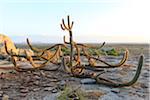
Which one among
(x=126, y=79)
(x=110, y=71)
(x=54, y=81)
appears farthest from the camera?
(x=110, y=71)

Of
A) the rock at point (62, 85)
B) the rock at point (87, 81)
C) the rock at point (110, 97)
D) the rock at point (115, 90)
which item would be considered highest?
the rock at point (87, 81)

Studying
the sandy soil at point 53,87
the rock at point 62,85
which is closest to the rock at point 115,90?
the sandy soil at point 53,87

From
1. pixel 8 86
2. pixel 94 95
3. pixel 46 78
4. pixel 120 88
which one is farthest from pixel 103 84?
pixel 8 86

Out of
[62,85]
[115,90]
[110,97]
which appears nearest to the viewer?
[110,97]

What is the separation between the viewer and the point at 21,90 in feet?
12.9

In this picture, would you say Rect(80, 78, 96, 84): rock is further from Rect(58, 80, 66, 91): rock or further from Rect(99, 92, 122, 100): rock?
Rect(99, 92, 122, 100): rock

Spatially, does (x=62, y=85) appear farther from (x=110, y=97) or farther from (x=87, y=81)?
(x=110, y=97)

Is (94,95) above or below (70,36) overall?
below

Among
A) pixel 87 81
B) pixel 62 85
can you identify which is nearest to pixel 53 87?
pixel 62 85

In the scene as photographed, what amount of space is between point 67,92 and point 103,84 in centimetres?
68

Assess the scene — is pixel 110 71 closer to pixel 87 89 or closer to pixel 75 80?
pixel 75 80

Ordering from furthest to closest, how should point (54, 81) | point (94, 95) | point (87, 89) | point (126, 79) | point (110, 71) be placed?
point (110, 71) → point (126, 79) → point (54, 81) → point (87, 89) → point (94, 95)

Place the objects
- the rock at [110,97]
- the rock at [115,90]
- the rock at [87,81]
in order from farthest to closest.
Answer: the rock at [87,81]
the rock at [115,90]
the rock at [110,97]

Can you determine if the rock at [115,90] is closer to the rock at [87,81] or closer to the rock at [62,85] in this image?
the rock at [87,81]
